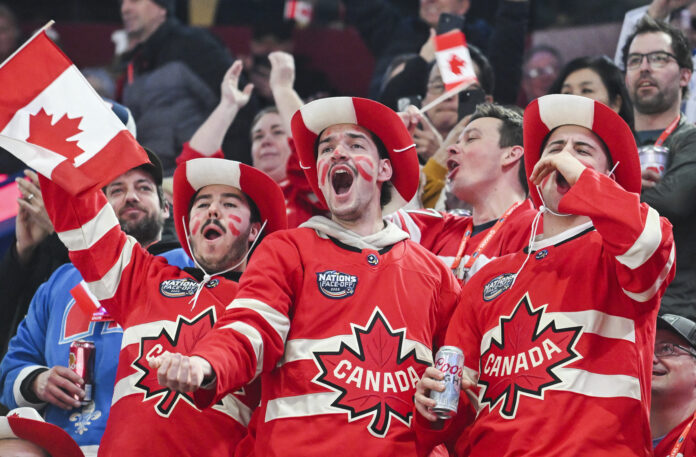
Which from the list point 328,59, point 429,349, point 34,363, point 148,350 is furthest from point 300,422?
point 328,59

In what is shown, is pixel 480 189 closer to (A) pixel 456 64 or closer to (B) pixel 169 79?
(A) pixel 456 64

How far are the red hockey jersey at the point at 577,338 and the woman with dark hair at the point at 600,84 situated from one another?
2.24m

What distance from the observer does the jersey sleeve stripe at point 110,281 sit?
436 cm

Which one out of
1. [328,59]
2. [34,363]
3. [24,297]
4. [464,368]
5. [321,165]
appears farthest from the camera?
[328,59]

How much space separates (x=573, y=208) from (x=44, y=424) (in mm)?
2182

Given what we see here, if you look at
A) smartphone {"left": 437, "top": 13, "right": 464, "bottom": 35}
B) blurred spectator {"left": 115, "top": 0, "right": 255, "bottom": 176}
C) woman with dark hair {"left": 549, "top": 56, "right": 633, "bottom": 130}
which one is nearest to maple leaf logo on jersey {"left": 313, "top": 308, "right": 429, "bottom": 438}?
woman with dark hair {"left": 549, "top": 56, "right": 633, "bottom": 130}

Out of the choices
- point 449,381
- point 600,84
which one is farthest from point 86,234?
point 600,84

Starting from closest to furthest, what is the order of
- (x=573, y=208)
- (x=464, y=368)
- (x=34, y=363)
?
(x=573, y=208), (x=464, y=368), (x=34, y=363)

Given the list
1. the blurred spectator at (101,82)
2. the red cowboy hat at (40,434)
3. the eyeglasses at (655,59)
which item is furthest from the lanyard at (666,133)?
the blurred spectator at (101,82)

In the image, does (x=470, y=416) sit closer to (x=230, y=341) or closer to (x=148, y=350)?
(x=230, y=341)

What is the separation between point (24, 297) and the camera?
581cm

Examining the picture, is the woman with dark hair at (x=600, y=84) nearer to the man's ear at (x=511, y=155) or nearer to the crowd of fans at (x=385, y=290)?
the crowd of fans at (x=385, y=290)

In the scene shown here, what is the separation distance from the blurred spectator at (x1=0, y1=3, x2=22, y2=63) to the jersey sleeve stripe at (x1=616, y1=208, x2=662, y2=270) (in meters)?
7.42

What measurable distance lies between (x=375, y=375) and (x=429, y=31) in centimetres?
460
